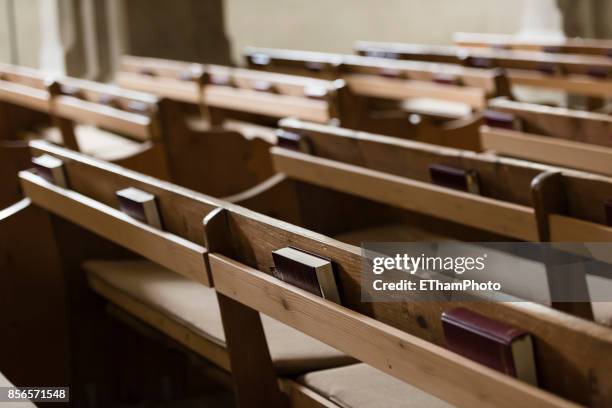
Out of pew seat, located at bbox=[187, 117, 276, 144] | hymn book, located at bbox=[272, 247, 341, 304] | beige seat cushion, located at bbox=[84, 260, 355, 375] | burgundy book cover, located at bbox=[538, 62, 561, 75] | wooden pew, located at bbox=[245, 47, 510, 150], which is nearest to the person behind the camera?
hymn book, located at bbox=[272, 247, 341, 304]

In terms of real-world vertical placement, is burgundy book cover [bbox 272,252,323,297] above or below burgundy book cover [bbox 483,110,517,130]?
below

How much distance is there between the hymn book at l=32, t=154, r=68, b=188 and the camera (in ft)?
9.77

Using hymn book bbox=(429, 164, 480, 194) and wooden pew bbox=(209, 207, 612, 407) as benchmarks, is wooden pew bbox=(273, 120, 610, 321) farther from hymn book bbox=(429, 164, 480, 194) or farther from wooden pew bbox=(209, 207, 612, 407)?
wooden pew bbox=(209, 207, 612, 407)

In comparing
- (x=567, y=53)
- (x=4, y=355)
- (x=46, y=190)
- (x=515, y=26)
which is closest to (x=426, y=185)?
(x=46, y=190)

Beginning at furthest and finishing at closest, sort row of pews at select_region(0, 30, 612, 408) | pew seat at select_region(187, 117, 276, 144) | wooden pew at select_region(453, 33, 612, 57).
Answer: wooden pew at select_region(453, 33, 612, 57)
pew seat at select_region(187, 117, 276, 144)
row of pews at select_region(0, 30, 612, 408)

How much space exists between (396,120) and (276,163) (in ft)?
3.97

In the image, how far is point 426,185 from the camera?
282cm

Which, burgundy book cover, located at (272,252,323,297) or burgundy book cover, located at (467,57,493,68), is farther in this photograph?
burgundy book cover, located at (467,57,493,68)

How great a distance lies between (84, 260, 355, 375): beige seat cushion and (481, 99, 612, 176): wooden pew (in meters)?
1.06

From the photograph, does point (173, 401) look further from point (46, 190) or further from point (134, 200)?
point (134, 200)

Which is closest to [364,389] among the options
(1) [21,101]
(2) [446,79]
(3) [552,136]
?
(3) [552,136]

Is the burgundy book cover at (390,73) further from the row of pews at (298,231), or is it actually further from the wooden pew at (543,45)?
the wooden pew at (543,45)

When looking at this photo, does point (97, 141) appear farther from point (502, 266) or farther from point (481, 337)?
point (481, 337)

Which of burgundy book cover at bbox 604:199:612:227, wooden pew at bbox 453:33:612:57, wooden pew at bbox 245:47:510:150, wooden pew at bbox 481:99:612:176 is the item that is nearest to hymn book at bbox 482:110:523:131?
wooden pew at bbox 481:99:612:176
